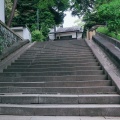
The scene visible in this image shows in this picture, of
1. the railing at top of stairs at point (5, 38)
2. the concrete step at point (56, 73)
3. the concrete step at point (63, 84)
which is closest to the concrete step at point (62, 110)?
the concrete step at point (63, 84)

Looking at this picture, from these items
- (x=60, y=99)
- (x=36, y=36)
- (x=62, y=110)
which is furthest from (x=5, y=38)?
(x=36, y=36)

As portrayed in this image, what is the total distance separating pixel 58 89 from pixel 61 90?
0.09m

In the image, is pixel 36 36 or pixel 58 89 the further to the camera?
pixel 36 36

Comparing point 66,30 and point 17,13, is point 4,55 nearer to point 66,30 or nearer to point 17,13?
point 17,13

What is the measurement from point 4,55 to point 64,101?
15.9ft

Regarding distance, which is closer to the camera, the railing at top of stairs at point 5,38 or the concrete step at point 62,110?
the concrete step at point 62,110

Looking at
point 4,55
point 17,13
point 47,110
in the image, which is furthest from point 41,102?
point 17,13

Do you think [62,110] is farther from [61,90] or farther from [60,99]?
[61,90]

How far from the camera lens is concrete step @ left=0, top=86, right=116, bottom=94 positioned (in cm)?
671

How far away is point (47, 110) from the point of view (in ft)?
18.6

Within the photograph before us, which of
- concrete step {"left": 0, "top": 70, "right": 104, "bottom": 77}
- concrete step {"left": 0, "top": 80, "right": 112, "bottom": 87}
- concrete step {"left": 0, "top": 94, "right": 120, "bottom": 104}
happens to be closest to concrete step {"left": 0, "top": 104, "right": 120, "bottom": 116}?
concrete step {"left": 0, "top": 94, "right": 120, "bottom": 104}

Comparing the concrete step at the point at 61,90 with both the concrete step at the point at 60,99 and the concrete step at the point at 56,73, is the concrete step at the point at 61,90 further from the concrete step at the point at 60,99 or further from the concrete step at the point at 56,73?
the concrete step at the point at 56,73

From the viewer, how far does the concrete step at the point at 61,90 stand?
22.0ft

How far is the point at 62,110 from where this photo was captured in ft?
18.5
